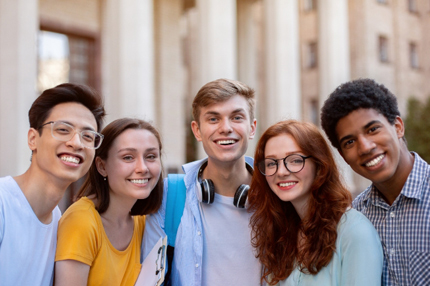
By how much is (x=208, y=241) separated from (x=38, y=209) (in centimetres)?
136

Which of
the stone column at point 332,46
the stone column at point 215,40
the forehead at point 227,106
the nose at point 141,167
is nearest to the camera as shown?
the nose at point 141,167

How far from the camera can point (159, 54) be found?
18.1m

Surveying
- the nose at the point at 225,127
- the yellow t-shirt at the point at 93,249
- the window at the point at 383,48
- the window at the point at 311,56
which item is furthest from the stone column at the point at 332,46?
the yellow t-shirt at the point at 93,249

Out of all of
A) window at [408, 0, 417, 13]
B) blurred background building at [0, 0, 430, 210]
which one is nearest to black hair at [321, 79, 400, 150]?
blurred background building at [0, 0, 430, 210]

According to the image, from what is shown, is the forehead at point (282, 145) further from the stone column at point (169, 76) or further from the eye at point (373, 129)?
the stone column at point (169, 76)

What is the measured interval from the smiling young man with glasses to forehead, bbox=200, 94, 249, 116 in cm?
100

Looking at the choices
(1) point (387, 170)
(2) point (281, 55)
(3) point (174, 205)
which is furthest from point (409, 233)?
(2) point (281, 55)

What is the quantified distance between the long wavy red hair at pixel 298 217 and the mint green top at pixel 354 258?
5cm

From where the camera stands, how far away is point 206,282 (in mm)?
3520

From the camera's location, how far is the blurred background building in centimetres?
1039

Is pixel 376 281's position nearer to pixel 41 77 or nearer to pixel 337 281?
pixel 337 281

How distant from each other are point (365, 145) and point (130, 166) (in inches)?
67.5

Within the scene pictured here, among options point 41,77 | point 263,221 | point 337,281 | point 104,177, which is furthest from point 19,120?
point 337,281

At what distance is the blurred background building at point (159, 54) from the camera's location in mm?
10391
